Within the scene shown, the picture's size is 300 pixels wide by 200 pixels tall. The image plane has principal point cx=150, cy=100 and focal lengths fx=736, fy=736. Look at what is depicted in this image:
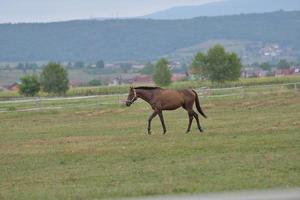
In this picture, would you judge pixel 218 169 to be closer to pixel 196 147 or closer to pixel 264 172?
pixel 264 172

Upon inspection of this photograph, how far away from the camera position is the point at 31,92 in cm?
8288

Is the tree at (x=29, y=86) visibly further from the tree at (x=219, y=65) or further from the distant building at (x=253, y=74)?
the distant building at (x=253, y=74)

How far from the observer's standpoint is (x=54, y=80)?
284 ft

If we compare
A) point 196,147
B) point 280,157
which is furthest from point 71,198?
point 196,147

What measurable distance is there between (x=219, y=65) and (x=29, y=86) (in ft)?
77.8

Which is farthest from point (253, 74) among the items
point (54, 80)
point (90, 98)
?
point (90, 98)

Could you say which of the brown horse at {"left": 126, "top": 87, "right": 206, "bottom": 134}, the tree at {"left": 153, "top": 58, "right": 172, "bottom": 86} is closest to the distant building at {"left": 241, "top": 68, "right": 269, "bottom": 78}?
the tree at {"left": 153, "top": 58, "right": 172, "bottom": 86}

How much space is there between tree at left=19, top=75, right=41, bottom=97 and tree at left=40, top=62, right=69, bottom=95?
204 cm

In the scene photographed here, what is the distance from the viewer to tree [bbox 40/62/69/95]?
8612 centimetres

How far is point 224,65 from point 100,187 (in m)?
79.1

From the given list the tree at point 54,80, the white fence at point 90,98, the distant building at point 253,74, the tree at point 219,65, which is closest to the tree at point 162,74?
the tree at point 219,65

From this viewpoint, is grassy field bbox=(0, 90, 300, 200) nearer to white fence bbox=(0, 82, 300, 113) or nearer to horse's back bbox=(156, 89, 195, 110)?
horse's back bbox=(156, 89, 195, 110)

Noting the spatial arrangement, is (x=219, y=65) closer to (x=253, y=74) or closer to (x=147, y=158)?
(x=253, y=74)

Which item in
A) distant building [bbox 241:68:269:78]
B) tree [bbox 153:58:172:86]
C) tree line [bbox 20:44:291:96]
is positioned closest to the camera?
tree line [bbox 20:44:291:96]
